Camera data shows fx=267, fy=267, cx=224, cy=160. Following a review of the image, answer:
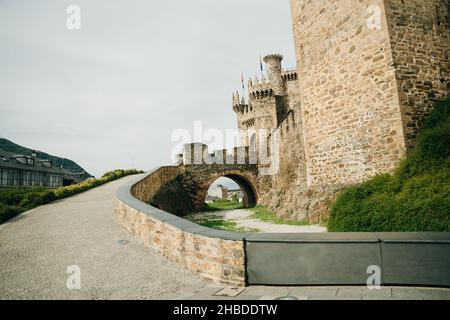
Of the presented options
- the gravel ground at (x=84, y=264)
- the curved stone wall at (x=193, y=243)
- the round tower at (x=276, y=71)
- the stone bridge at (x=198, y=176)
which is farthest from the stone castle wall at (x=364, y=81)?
the round tower at (x=276, y=71)

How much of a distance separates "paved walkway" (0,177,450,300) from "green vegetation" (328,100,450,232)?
1924 mm

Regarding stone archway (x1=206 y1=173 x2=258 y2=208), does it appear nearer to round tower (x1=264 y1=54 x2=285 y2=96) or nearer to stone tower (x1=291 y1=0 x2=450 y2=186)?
stone tower (x1=291 y1=0 x2=450 y2=186)

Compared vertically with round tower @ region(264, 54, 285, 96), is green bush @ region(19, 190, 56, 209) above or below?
below

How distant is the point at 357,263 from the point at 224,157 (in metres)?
20.4

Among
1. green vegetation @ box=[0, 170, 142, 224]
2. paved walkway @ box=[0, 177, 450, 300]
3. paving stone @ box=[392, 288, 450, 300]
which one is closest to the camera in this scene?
paving stone @ box=[392, 288, 450, 300]

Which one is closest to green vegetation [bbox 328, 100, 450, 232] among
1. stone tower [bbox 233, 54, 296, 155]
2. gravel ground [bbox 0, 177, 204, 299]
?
gravel ground [bbox 0, 177, 204, 299]

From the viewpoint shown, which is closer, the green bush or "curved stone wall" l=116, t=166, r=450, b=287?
"curved stone wall" l=116, t=166, r=450, b=287

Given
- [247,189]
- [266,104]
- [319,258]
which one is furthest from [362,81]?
[266,104]

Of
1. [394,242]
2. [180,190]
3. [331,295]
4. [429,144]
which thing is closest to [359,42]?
[429,144]

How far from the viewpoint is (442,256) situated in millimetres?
3178

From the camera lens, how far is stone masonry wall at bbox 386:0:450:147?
24.5 ft

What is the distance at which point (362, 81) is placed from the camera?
816cm

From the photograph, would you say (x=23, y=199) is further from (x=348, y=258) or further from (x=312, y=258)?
(x=348, y=258)

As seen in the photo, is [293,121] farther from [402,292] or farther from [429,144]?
[402,292]
